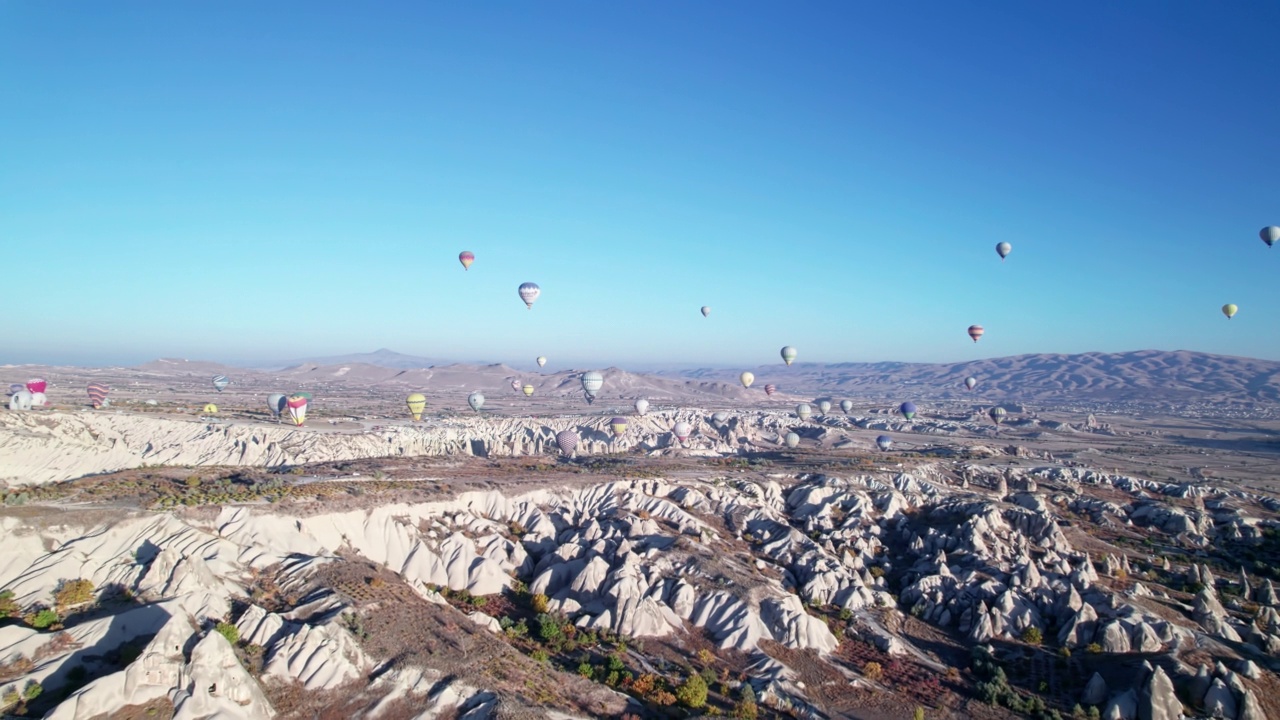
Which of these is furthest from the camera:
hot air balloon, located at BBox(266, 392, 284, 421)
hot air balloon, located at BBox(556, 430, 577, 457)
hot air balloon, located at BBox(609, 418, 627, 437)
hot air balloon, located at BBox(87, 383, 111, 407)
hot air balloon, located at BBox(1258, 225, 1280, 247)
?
hot air balloon, located at BBox(609, 418, 627, 437)

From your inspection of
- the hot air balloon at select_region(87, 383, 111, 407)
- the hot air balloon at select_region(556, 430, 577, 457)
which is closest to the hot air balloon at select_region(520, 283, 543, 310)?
the hot air balloon at select_region(556, 430, 577, 457)

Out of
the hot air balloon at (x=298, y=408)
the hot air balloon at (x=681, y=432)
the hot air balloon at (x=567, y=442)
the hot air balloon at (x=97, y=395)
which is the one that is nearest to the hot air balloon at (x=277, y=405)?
the hot air balloon at (x=298, y=408)

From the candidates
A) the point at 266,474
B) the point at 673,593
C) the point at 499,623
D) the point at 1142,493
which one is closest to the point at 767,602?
the point at 673,593

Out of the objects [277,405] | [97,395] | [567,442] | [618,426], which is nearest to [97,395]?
[97,395]

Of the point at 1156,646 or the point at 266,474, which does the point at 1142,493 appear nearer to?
the point at 1156,646

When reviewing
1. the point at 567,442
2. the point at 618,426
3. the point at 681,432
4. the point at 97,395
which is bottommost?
the point at 567,442

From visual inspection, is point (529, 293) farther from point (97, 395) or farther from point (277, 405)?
point (97, 395)

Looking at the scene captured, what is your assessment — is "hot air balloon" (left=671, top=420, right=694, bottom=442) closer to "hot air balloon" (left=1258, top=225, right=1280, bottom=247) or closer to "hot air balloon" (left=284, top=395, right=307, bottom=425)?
"hot air balloon" (left=284, top=395, right=307, bottom=425)
